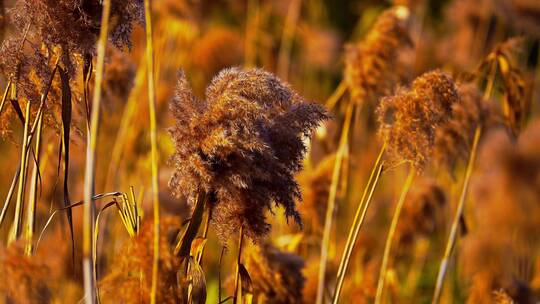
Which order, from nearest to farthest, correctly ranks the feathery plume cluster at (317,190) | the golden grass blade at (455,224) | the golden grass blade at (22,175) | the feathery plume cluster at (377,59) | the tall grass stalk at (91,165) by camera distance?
the tall grass stalk at (91,165) → the golden grass blade at (22,175) → the golden grass blade at (455,224) → the feathery plume cluster at (377,59) → the feathery plume cluster at (317,190)

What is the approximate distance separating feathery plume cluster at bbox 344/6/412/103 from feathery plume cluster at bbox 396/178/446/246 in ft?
2.72

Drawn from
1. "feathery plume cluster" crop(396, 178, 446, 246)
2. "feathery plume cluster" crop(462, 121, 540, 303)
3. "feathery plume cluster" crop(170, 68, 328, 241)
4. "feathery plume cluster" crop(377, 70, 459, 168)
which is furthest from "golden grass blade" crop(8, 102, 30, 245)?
"feathery plume cluster" crop(462, 121, 540, 303)

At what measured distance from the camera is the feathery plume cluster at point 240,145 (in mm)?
1598

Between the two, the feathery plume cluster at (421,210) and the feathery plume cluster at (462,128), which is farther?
the feathery plume cluster at (421,210)

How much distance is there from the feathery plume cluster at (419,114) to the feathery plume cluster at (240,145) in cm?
33

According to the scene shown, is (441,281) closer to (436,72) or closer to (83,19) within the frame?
(436,72)

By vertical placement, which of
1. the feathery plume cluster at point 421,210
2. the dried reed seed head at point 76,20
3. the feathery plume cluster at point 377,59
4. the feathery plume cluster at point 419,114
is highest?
the feathery plume cluster at point 377,59

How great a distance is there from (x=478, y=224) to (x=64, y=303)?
2459 millimetres

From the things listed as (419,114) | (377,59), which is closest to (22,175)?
(419,114)

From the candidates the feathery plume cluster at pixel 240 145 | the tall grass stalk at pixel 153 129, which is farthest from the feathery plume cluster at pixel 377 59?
the tall grass stalk at pixel 153 129

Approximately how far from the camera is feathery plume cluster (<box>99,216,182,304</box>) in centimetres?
164

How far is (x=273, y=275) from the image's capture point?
7.59 feet

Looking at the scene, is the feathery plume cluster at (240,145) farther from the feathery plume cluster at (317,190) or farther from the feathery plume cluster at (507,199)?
the feathery plume cluster at (507,199)

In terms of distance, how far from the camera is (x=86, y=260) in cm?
145
